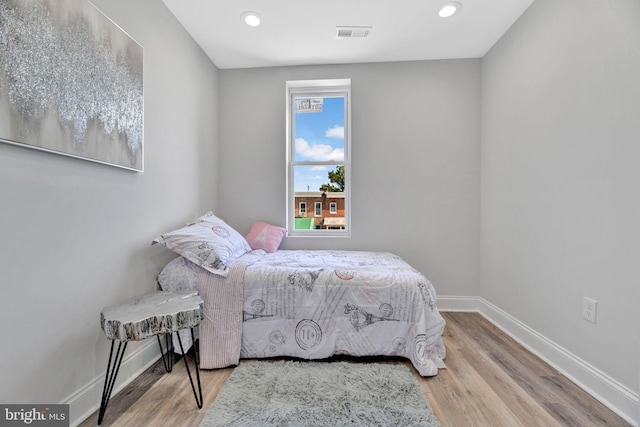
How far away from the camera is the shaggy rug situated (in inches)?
51.1

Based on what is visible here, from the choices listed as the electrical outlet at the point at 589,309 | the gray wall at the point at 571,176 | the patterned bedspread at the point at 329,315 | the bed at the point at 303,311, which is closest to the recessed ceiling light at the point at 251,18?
the bed at the point at 303,311

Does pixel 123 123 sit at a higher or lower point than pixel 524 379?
higher

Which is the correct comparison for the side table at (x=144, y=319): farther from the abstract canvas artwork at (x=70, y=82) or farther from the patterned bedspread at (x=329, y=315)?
the abstract canvas artwork at (x=70, y=82)

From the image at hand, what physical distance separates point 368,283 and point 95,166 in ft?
5.53

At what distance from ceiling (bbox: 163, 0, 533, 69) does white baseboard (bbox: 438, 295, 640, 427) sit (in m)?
2.42

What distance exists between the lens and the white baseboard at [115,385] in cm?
130

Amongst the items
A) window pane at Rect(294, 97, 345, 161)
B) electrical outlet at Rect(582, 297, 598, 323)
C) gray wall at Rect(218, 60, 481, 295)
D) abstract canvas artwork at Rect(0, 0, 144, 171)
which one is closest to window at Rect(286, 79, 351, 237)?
window pane at Rect(294, 97, 345, 161)

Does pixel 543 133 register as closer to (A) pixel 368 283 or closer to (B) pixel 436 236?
(B) pixel 436 236

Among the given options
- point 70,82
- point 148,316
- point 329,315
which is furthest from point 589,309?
point 70,82

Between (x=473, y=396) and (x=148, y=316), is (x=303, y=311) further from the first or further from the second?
(x=473, y=396)

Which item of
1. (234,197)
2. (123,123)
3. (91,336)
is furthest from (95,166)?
(234,197)

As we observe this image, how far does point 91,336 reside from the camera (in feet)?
4.56

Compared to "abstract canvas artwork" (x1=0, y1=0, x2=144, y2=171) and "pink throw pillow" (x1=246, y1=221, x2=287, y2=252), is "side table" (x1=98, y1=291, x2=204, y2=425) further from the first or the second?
"pink throw pillow" (x1=246, y1=221, x2=287, y2=252)

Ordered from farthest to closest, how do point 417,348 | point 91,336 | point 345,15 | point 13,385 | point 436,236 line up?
point 436,236, point 345,15, point 417,348, point 91,336, point 13,385
